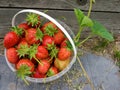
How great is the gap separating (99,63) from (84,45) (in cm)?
16

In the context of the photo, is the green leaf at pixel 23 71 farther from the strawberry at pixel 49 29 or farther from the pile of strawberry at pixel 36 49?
the strawberry at pixel 49 29

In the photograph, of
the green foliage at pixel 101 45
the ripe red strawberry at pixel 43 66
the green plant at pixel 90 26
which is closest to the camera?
the green plant at pixel 90 26

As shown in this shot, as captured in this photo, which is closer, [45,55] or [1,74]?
[45,55]

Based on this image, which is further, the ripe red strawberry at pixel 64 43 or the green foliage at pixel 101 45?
the green foliage at pixel 101 45

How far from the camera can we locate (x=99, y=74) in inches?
64.6

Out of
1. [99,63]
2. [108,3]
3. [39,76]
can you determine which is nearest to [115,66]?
[99,63]

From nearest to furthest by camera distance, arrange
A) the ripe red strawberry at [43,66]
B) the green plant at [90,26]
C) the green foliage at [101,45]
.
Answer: the green plant at [90,26] < the ripe red strawberry at [43,66] < the green foliage at [101,45]

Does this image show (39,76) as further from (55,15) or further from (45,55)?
(55,15)

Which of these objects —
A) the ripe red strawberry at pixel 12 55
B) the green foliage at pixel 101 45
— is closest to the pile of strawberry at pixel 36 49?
the ripe red strawberry at pixel 12 55

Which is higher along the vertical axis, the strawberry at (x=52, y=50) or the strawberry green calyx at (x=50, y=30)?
the strawberry green calyx at (x=50, y=30)

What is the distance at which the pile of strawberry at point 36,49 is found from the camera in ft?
4.24

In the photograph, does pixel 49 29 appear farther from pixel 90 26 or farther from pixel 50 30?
pixel 90 26

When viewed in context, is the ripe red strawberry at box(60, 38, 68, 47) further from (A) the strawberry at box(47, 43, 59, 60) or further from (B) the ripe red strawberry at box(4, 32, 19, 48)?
(B) the ripe red strawberry at box(4, 32, 19, 48)

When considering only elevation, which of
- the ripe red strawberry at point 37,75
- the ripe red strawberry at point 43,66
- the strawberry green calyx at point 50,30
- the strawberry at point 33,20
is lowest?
the ripe red strawberry at point 37,75
